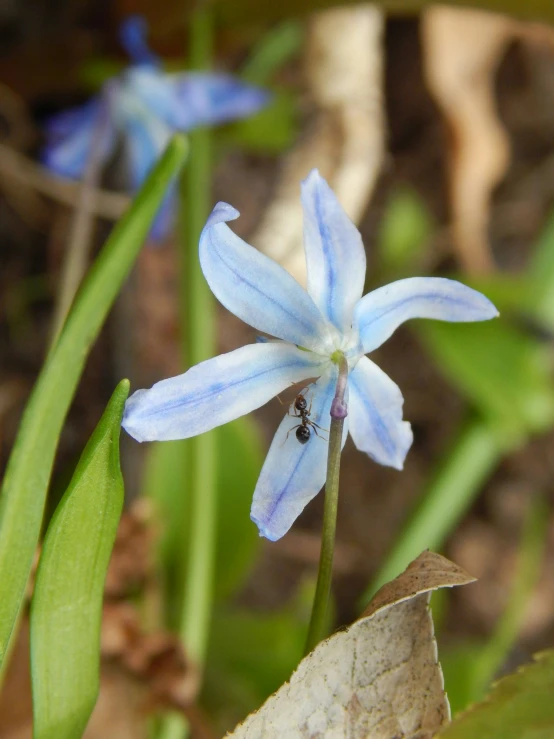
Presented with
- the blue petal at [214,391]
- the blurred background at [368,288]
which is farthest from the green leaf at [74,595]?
the blurred background at [368,288]

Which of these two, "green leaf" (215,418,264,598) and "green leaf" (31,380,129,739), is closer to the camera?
"green leaf" (31,380,129,739)

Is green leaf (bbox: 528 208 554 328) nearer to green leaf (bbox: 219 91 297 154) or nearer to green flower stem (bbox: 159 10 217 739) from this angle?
green leaf (bbox: 219 91 297 154)

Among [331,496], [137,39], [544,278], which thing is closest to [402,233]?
[544,278]

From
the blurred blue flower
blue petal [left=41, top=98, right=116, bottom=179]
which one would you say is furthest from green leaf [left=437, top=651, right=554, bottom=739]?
blue petal [left=41, top=98, right=116, bottom=179]

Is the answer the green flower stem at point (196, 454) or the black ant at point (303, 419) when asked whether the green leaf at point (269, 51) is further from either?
the black ant at point (303, 419)

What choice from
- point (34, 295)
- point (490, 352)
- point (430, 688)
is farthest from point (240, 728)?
point (490, 352)

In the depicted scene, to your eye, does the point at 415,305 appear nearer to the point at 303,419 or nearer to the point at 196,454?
the point at 303,419
